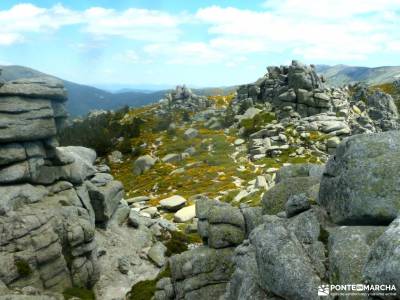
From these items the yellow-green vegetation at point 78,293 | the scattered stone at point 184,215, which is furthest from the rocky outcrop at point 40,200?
the scattered stone at point 184,215

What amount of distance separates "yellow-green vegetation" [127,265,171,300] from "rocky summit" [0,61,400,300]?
0.16 meters

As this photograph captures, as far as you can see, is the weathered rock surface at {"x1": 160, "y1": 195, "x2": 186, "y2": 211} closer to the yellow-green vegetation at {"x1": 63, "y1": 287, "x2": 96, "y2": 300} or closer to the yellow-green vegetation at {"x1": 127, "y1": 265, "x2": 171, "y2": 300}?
the yellow-green vegetation at {"x1": 127, "y1": 265, "x2": 171, "y2": 300}

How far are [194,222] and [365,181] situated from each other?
40.6 meters

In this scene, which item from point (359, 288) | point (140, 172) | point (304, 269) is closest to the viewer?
point (359, 288)

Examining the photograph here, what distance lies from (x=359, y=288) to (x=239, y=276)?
29.8 feet

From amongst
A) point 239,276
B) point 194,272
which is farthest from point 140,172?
point 239,276

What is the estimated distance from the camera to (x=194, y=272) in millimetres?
30719

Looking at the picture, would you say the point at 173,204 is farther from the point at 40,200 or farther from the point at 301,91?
the point at 301,91

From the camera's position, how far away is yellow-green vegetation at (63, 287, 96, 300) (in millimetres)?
35778

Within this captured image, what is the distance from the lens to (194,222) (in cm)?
5781

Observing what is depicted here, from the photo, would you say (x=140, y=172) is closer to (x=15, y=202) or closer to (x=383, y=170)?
(x=15, y=202)

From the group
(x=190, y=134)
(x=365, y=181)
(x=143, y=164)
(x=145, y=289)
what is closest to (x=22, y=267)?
(x=145, y=289)

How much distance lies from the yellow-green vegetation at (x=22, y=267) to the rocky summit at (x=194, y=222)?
0.25ft

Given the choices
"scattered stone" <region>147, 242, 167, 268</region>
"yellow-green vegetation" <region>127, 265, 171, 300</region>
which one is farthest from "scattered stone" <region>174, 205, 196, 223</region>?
"yellow-green vegetation" <region>127, 265, 171, 300</region>
